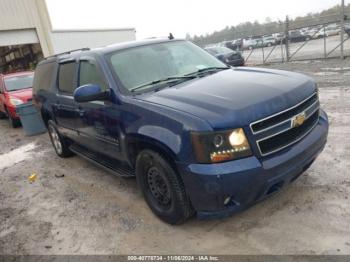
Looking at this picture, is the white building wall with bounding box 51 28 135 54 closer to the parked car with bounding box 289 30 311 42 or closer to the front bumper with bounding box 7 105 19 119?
the front bumper with bounding box 7 105 19 119

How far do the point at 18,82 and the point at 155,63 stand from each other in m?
8.27

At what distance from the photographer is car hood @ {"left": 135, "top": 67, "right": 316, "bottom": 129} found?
296 cm

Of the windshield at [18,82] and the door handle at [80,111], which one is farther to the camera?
the windshield at [18,82]

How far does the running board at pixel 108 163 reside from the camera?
4.25m

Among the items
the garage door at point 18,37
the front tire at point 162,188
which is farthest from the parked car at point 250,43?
the front tire at point 162,188

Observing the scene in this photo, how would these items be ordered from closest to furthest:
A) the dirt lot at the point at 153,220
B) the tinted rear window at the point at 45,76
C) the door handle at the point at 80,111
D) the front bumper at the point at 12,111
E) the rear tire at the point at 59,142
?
the dirt lot at the point at 153,220
the door handle at the point at 80,111
the tinted rear window at the point at 45,76
the rear tire at the point at 59,142
the front bumper at the point at 12,111

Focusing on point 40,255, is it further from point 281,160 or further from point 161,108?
point 281,160

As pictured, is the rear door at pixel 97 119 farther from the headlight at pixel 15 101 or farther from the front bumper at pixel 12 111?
the front bumper at pixel 12 111

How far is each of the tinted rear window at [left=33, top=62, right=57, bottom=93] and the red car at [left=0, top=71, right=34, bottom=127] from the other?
329 centimetres

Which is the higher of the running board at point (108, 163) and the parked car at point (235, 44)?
the running board at point (108, 163)

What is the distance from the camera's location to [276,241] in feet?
10.3

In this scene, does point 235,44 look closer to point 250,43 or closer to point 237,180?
point 250,43

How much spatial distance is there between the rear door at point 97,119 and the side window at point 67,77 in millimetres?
306

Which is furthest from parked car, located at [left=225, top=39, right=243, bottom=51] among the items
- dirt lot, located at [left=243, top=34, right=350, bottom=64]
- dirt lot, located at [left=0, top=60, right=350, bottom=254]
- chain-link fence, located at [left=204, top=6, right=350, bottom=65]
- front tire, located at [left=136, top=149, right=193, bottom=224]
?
front tire, located at [left=136, top=149, right=193, bottom=224]
